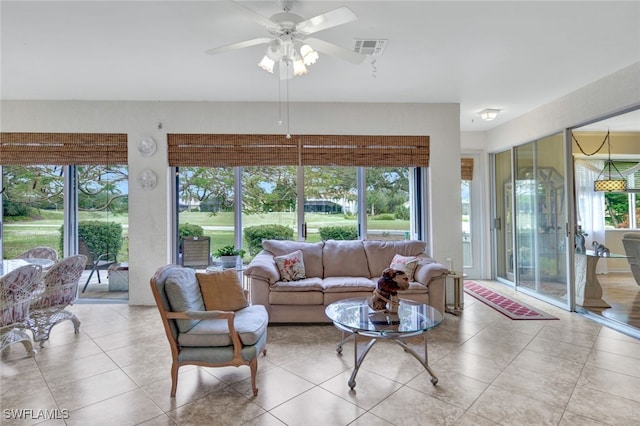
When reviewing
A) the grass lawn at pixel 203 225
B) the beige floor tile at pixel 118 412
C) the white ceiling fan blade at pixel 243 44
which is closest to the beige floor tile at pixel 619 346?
the grass lawn at pixel 203 225

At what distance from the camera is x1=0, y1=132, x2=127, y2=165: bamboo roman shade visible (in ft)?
14.0

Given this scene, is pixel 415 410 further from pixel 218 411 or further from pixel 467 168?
pixel 467 168

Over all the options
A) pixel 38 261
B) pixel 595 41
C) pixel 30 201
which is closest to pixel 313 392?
pixel 38 261

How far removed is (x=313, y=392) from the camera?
7.36 feet

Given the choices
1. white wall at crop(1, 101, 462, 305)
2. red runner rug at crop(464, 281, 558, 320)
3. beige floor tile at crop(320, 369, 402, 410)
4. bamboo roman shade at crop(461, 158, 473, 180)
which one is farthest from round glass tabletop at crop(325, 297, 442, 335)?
bamboo roman shade at crop(461, 158, 473, 180)

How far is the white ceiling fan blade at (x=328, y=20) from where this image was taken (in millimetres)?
1793

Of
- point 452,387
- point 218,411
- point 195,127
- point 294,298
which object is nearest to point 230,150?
point 195,127

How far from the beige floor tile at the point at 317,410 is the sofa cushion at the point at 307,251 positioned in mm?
1882

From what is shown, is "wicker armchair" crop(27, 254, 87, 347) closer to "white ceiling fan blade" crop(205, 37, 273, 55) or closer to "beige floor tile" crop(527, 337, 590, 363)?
"white ceiling fan blade" crop(205, 37, 273, 55)

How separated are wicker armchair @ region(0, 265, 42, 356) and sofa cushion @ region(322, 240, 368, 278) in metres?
2.91

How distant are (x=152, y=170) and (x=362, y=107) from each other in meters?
3.07

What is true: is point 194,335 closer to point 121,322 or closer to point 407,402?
point 407,402

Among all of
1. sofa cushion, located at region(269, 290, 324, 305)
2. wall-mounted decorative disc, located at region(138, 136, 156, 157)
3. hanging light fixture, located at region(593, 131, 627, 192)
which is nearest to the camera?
sofa cushion, located at region(269, 290, 324, 305)

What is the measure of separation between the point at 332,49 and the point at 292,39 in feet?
0.95
